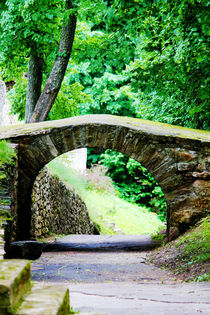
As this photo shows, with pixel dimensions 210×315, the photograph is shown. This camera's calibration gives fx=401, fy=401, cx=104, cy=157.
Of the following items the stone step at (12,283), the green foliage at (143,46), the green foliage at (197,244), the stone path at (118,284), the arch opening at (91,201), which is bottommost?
the stone path at (118,284)

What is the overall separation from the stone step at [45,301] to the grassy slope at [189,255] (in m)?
2.81

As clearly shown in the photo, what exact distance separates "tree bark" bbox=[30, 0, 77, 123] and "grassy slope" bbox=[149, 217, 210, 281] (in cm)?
437

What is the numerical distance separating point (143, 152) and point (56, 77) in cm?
338

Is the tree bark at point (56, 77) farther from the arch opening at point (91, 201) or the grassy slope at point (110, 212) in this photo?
the grassy slope at point (110, 212)

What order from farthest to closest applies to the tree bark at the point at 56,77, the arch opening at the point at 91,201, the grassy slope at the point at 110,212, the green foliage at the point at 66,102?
the grassy slope at the point at 110,212, the green foliage at the point at 66,102, the arch opening at the point at 91,201, the tree bark at the point at 56,77

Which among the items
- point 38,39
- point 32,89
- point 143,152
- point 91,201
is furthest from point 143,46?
point 91,201

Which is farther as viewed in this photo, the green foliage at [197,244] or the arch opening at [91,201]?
the arch opening at [91,201]

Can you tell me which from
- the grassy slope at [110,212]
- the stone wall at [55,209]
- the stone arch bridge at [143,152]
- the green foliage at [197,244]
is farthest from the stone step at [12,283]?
the grassy slope at [110,212]

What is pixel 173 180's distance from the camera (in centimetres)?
737

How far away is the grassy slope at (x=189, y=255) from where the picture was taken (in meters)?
4.92

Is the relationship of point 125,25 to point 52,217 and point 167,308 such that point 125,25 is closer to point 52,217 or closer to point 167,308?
point 167,308

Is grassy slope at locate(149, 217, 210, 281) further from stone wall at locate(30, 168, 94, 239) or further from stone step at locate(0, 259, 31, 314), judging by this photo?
stone wall at locate(30, 168, 94, 239)

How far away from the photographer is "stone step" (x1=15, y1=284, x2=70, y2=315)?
5.24 ft

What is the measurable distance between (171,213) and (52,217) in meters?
4.36
